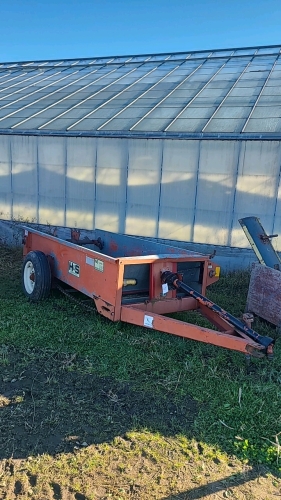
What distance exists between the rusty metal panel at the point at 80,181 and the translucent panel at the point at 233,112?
351cm

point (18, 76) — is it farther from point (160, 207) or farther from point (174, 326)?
point (174, 326)

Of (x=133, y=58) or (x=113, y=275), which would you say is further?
(x=133, y=58)

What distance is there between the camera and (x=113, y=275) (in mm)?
5355

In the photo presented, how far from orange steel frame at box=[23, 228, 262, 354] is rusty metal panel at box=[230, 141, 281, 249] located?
3.86 metres

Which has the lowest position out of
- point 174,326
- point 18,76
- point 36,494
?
point 36,494

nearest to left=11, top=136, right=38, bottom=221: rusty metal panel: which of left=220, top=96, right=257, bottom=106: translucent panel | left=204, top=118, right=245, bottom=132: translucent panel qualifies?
left=204, top=118, right=245, bottom=132: translucent panel

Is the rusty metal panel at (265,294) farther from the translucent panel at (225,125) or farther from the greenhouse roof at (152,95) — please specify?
the translucent panel at (225,125)

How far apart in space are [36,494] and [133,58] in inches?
767

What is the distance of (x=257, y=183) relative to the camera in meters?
9.52

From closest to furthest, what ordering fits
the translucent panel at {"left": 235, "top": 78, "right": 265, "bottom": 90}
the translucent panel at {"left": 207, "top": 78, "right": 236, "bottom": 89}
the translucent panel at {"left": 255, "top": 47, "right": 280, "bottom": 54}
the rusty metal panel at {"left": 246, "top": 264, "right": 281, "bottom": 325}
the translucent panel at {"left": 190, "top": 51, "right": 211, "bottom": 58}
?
1. the rusty metal panel at {"left": 246, "top": 264, "right": 281, "bottom": 325}
2. the translucent panel at {"left": 235, "top": 78, "right": 265, "bottom": 90}
3. the translucent panel at {"left": 207, "top": 78, "right": 236, "bottom": 89}
4. the translucent panel at {"left": 255, "top": 47, "right": 280, "bottom": 54}
5. the translucent panel at {"left": 190, "top": 51, "right": 211, "bottom": 58}

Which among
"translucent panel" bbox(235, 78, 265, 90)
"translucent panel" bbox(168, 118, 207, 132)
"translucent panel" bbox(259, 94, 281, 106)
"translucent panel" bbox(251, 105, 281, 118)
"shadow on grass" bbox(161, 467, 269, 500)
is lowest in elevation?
"shadow on grass" bbox(161, 467, 269, 500)

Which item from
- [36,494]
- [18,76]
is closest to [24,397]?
[36,494]

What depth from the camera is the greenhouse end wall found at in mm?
9540

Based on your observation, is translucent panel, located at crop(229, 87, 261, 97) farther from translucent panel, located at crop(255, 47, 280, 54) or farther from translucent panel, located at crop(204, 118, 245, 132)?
translucent panel, located at crop(255, 47, 280, 54)
